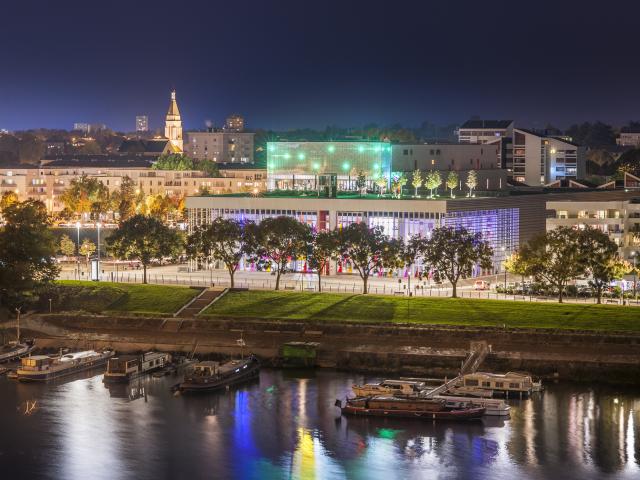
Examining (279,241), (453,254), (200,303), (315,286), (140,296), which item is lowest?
(200,303)

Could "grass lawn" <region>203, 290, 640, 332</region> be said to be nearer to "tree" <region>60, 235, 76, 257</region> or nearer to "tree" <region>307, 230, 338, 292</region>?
"tree" <region>307, 230, 338, 292</region>

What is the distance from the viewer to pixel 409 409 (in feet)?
94.8

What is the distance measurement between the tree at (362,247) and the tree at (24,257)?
9010mm

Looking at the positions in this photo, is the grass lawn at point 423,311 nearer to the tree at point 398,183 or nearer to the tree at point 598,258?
the tree at point 598,258

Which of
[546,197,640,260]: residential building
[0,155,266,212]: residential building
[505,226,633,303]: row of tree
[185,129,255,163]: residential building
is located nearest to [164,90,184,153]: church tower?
[185,129,255,163]: residential building

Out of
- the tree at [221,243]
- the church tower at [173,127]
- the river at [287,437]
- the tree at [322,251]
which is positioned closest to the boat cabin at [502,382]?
the river at [287,437]

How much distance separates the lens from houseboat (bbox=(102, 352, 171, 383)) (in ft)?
108

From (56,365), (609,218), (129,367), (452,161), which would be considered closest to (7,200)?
(452,161)

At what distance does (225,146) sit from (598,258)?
80.5 meters

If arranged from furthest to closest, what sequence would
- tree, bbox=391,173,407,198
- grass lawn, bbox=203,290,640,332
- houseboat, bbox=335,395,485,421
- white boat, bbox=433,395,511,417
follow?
1. tree, bbox=391,173,407,198
2. grass lawn, bbox=203,290,640,332
3. white boat, bbox=433,395,511,417
4. houseboat, bbox=335,395,485,421

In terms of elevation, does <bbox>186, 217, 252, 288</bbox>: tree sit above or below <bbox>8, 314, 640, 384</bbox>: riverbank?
above

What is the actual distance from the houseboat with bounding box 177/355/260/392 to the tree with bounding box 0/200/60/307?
8.28 metres

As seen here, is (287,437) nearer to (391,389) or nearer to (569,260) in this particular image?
(391,389)

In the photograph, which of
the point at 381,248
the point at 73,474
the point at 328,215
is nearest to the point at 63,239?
the point at 328,215
